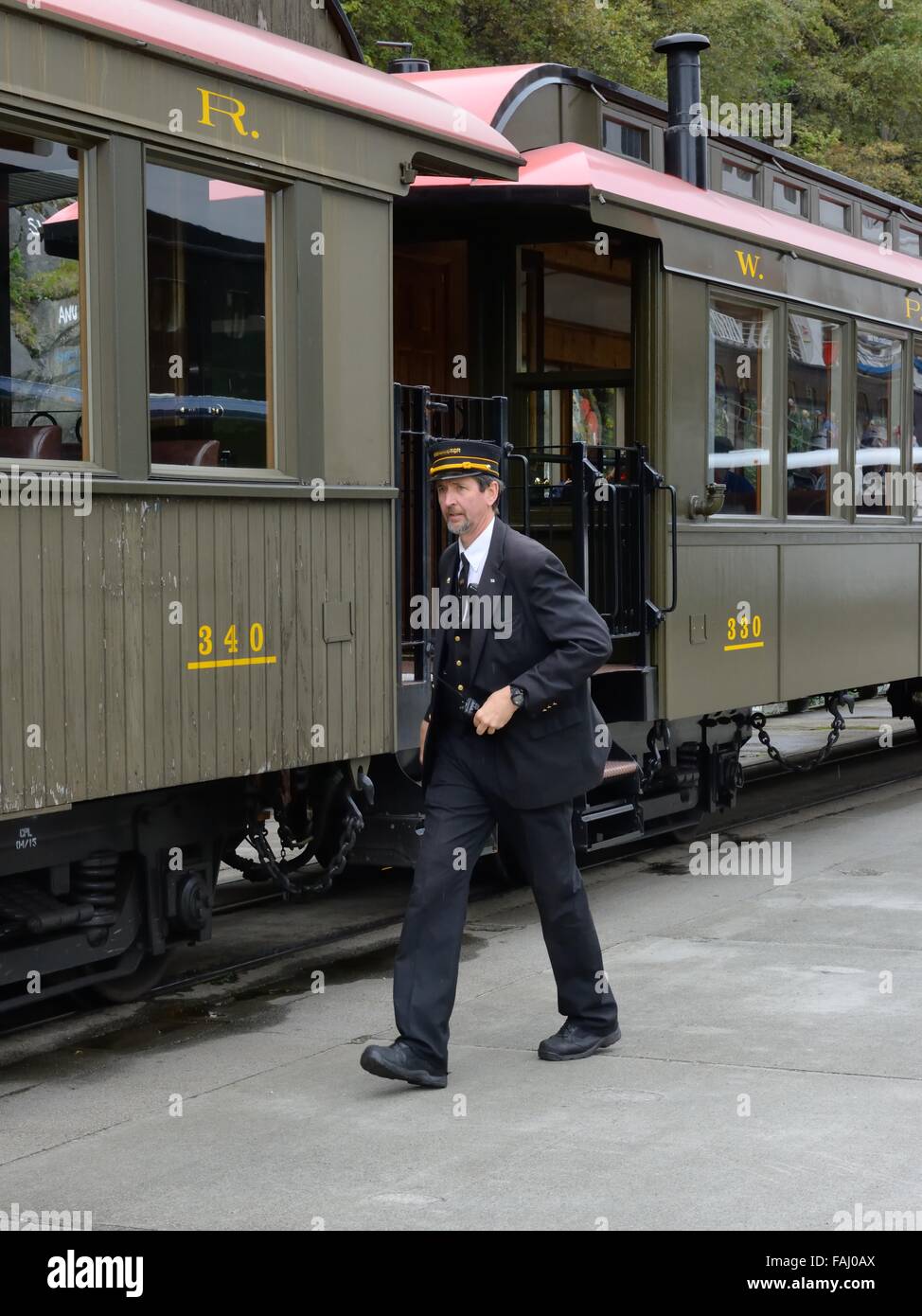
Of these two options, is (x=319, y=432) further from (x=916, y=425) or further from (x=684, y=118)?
(x=916, y=425)

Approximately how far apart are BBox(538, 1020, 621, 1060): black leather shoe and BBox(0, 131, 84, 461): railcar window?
2.33 m

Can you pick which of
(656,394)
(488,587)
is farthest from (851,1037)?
(656,394)

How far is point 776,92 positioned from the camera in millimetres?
35062

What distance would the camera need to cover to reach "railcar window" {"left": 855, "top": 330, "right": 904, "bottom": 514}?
1120cm

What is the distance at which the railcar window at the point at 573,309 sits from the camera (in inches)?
365

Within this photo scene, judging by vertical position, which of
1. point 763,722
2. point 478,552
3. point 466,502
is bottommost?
point 763,722

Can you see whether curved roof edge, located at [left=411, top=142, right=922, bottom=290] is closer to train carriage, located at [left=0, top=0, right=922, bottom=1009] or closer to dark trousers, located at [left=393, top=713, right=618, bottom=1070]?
train carriage, located at [left=0, top=0, right=922, bottom=1009]

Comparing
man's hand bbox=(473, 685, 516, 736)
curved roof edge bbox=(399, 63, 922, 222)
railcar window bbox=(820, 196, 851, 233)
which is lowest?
man's hand bbox=(473, 685, 516, 736)

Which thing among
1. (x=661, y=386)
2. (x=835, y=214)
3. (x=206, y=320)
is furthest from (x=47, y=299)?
(x=835, y=214)

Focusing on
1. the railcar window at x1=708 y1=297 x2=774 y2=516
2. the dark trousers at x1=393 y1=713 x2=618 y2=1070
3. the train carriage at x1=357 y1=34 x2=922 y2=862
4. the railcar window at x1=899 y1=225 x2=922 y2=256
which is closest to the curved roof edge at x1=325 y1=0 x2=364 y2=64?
the train carriage at x1=357 y1=34 x2=922 y2=862

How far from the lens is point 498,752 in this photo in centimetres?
554

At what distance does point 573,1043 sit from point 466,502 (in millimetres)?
1710

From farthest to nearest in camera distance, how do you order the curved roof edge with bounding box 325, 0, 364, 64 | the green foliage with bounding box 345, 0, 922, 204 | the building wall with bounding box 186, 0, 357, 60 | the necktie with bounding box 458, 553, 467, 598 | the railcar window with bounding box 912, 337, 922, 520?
the green foliage with bounding box 345, 0, 922, 204, the railcar window with bounding box 912, 337, 922, 520, the curved roof edge with bounding box 325, 0, 364, 64, the building wall with bounding box 186, 0, 357, 60, the necktie with bounding box 458, 553, 467, 598

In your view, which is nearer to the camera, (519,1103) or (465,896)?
(519,1103)
